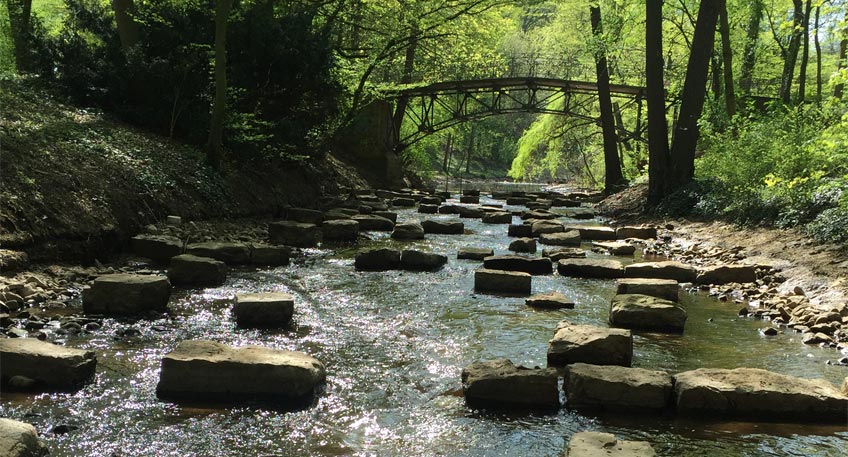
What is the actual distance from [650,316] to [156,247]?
21.7 ft

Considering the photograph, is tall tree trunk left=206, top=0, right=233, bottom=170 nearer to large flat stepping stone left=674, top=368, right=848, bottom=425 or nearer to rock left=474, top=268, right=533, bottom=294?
rock left=474, top=268, right=533, bottom=294

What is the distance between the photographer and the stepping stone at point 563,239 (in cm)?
1305

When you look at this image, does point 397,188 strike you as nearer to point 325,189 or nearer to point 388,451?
point 325,189

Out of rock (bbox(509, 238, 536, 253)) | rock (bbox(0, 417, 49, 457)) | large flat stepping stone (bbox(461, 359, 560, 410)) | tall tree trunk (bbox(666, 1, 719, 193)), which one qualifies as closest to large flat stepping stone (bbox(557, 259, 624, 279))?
rock (bbox(509, 238, 536, 253))

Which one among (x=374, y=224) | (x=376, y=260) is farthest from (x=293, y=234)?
(x=374, y=224)

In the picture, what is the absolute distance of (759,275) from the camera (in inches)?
373

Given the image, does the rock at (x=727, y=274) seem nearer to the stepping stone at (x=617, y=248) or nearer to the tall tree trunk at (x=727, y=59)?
the stepping stone at (x=617, y=248)

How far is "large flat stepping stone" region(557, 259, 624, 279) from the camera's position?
9.95 m

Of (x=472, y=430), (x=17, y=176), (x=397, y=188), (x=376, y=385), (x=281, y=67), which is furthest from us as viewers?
(x=397, y=188)

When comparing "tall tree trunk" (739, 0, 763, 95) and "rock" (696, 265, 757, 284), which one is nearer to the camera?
"rock" (696, 265, 757, 284)

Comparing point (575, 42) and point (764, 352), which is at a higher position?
point (575, 42)

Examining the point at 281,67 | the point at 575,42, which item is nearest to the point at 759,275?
the point at 281,67

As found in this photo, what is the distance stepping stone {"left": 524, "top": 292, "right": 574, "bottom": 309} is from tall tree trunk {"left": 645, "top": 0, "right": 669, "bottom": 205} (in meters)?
10.6

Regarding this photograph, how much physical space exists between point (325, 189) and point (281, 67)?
431 cm
